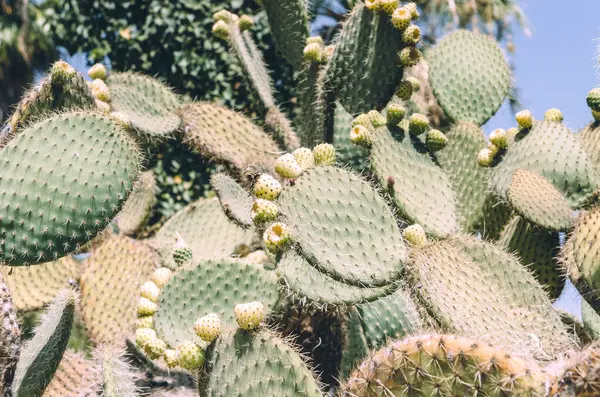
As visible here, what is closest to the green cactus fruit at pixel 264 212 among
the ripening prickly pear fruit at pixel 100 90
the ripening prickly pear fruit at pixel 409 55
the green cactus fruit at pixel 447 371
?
the green cactus fruit at pixel 447 371

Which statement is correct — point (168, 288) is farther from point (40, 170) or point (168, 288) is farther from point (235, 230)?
point (235, 230)

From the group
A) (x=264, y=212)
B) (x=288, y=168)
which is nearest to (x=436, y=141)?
(x=288, y=168)

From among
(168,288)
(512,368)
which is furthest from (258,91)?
(512,368)

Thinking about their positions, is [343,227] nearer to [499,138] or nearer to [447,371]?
[447,371]

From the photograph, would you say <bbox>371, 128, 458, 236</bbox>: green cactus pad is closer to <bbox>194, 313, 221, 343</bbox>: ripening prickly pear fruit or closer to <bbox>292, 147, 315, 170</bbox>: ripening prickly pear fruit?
<bbox>292, 147, 315, 170</bbox>: ripening prickly pear fruit

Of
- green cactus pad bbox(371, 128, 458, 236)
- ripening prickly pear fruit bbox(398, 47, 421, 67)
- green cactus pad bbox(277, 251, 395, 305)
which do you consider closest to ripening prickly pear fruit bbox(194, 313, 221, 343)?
green cactus pad bbox(277, 251, 395, 305)

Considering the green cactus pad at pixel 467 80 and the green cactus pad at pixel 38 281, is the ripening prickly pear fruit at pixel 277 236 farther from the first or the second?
the green cactus pad at pixel 467 80
